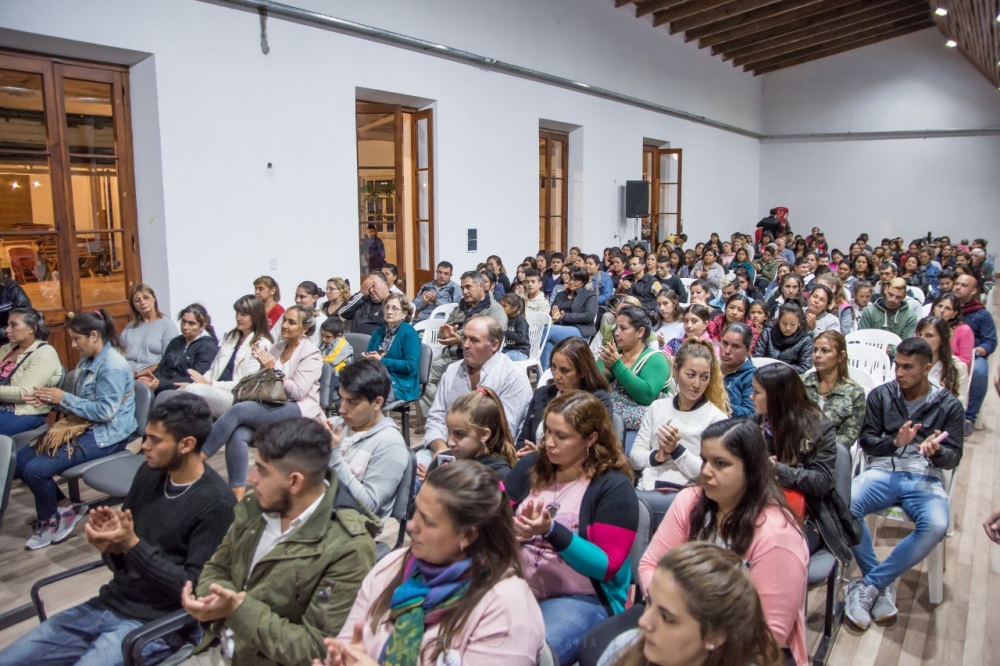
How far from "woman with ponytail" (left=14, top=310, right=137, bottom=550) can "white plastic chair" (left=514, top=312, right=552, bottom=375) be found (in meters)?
3.16

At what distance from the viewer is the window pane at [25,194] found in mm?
5441

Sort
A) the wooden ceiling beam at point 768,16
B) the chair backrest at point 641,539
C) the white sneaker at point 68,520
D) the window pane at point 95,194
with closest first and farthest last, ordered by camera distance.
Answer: the chair backrest at point 641,539
the white sneaker at point 68,520
the window pane at point 95,194
the wooden ceiling beam at point 768,16

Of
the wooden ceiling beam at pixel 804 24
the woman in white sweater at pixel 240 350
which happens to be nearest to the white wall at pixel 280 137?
the woman in white sweater at pixel 240 350

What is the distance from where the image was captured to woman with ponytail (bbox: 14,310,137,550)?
11.8 feet

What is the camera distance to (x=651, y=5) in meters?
12.5

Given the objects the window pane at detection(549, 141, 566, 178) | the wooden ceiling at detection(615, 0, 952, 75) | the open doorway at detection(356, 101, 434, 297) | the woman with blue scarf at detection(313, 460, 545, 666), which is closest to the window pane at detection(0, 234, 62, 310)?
the open doorway at detection(356, 101, 434, 297)

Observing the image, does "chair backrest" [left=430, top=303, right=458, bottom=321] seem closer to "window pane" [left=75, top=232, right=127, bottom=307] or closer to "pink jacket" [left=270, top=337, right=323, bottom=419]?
"pink jacket" [left=270, top=337, right=323, bottom=419]

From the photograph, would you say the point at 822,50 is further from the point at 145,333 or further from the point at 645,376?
the point at 145,333

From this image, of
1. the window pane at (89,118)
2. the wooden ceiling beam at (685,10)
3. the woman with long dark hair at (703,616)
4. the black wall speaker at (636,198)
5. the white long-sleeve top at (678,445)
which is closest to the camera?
the woman with long dark hair at (703,616)

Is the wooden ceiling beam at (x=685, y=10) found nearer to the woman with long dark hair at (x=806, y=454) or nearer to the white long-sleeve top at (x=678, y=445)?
the white long-sleeve top at (x=678, y=445)

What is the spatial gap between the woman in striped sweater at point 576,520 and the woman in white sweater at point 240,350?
248cm

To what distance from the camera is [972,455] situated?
16.4 ft

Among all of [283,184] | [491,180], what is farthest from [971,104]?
[283,184]

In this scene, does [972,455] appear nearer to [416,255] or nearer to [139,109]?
[416,255]
